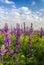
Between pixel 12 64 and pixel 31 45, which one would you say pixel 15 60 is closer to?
pixel 12 64

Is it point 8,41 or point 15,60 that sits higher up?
point 8,41

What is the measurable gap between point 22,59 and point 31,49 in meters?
0.34

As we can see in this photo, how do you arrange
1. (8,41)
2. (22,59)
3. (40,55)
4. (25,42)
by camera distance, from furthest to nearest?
(25,42)
(40,55)
(22,59)
(8,41)

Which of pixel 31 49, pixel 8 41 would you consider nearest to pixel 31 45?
pixel 31 49

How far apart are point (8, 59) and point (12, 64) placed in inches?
12.8

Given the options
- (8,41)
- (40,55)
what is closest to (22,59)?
(40,55)

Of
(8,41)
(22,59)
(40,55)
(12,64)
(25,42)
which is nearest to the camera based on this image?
(8,41)

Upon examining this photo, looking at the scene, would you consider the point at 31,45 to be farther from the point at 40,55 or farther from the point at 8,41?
the point at 8,41

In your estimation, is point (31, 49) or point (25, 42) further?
point (25, 42)

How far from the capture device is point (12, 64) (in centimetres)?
444

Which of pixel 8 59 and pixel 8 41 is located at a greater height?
pixel 8 41

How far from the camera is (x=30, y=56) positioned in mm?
4953

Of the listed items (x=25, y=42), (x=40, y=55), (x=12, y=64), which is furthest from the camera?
(x=25, y=42)

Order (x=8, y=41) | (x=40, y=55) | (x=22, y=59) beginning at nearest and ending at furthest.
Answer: (x=8, y=41)
(x=22, y=59)
(x=40, y=55)
